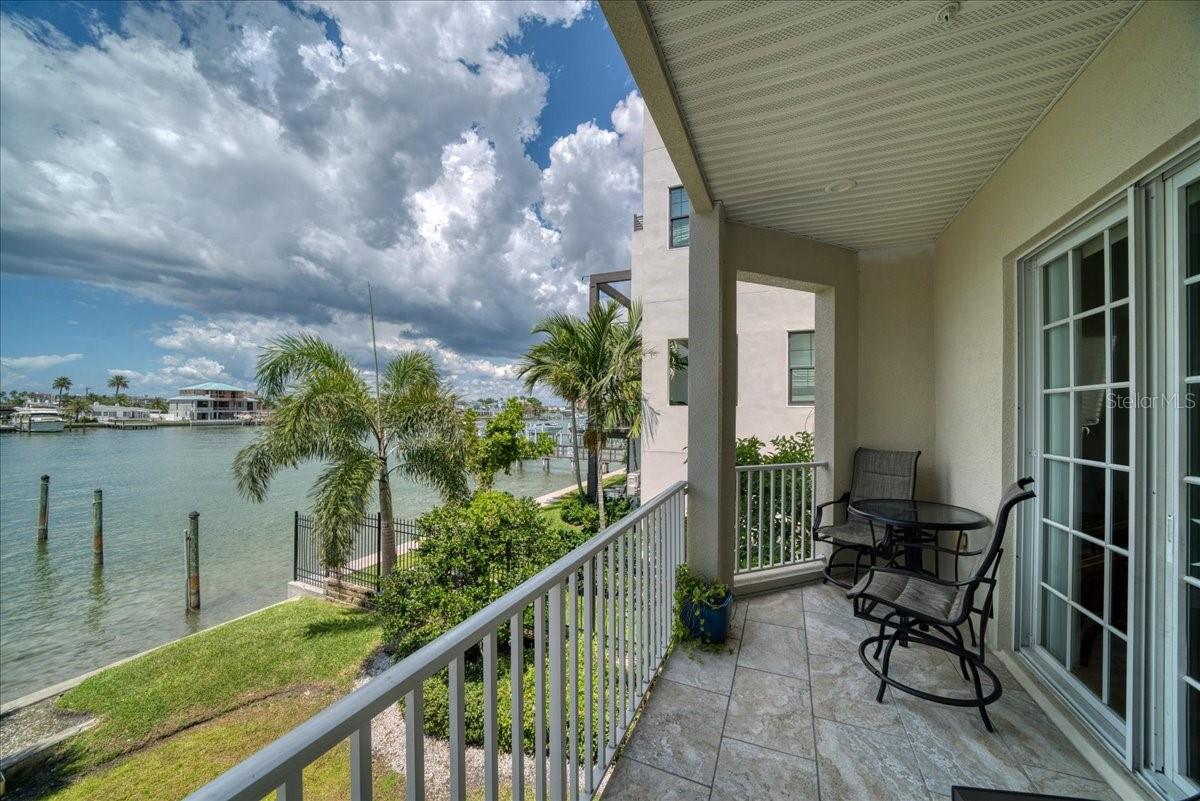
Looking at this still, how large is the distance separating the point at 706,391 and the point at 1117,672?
7.35 ft

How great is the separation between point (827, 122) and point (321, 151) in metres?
24.4

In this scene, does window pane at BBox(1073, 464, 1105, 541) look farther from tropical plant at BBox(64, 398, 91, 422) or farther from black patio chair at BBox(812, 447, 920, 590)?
tropical plant at BBox(64, 398, 91, 422)

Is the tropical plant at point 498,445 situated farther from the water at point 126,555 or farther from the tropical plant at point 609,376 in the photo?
the tropical plant at point 609,376

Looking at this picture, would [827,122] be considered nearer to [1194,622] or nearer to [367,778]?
[1194,622]

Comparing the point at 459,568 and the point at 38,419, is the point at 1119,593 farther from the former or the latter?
the point at 38,419

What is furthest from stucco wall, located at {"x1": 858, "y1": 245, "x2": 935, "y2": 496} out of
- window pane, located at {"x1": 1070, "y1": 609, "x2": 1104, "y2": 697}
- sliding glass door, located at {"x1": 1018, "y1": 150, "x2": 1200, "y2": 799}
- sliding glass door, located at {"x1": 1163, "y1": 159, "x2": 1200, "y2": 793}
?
sliding glass door, located at {"x1": 1163, "y1": 159, "x2": 1200, "y2": 793}

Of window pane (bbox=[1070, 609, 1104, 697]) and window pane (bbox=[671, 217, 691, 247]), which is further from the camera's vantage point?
A: window pane (bbox=[671, 217, 691, 247])

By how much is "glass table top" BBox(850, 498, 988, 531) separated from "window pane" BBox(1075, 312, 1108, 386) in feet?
3.46

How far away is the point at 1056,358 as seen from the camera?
2314 millimetres

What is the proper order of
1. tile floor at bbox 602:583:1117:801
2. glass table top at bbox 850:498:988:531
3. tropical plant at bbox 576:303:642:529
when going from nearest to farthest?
tile floor at bbox 602:583:1117:801, glass table top at bbox 850:498:988:531, tropical plant at bbox 576:303:642:529

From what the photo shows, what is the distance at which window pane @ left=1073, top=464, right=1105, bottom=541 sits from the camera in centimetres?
192

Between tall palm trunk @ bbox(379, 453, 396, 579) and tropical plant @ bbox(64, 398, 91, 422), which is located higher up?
tropical plant @ bbox(64, 398, 91, 422)

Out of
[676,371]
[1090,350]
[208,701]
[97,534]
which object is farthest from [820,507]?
[97,534]

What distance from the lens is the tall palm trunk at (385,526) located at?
688 centimetres
